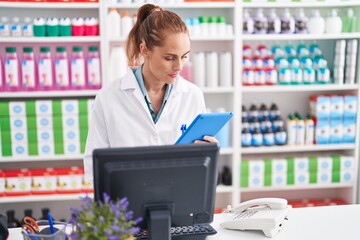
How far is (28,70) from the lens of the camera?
345cm

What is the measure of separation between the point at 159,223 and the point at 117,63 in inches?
Answer: 87.9

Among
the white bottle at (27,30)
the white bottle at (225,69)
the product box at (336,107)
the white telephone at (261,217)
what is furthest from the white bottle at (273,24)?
the white telephone at (261,217)

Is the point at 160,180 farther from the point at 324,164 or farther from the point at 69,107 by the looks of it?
the point at 324,164

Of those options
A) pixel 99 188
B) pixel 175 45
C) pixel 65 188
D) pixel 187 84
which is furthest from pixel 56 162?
pixel 99 188

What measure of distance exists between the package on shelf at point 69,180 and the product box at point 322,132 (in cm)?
193

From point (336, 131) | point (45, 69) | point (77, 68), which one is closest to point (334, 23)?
point (336, 131)

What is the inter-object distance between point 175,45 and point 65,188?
2054 mm

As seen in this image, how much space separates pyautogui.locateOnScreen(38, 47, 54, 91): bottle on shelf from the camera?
3.46m

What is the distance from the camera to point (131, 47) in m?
2.22

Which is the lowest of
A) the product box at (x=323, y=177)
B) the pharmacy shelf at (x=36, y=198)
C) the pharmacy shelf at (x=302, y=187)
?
the pharmacy shelf at (x=302, y=187)

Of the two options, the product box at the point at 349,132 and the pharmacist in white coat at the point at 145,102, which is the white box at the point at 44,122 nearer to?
the pharmacist in white coat at the point at 145,102

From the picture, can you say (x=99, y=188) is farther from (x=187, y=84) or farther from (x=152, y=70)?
(x=187, y=84)

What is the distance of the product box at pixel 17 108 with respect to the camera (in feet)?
11.2

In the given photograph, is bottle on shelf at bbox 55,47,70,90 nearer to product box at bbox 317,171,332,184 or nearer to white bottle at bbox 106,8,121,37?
white bottle at bbox 106,8,121,37
